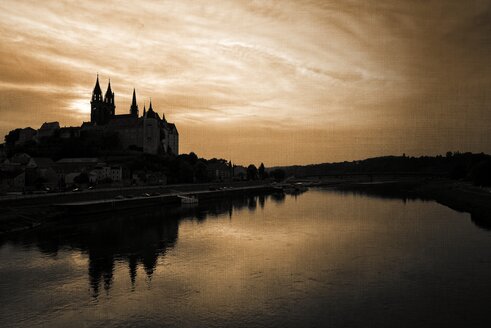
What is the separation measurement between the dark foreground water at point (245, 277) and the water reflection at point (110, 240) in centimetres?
10

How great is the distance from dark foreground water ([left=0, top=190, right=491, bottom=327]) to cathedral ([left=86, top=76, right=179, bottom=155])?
73.5m

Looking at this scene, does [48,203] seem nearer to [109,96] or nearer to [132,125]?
[132,125]

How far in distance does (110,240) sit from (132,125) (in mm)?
83934

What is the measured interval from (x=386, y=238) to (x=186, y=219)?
2445 cm

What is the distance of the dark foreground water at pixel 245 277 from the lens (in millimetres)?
16594

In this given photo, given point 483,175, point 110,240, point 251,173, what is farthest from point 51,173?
point 483,175

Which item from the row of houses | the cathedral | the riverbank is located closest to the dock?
the riverbank

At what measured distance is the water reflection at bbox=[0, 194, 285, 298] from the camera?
24344 mm

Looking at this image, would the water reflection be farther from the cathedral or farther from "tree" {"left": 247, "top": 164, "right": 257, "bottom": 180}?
"tree" {"left": 247, "top": 164, "right": 257, "bottom": 180}

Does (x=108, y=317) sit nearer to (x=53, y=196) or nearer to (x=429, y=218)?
(x=53, y=196)

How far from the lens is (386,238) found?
35062mm

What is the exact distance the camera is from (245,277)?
Result: 22.5 m

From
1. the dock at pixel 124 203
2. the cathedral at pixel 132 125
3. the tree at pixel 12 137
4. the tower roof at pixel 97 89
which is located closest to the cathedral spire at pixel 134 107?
the cathedral at pixel 132 125

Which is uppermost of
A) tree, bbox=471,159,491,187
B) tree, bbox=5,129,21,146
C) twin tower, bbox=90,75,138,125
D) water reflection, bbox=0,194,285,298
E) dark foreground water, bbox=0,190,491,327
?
twin tower, bbox=90,75,138,125
